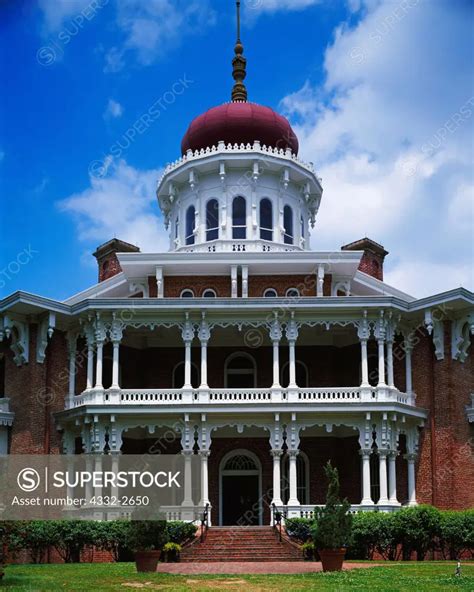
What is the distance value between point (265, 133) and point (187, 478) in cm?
1592

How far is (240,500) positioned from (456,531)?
9526 millimetres

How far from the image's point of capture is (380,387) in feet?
109

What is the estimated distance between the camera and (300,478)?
35750mm

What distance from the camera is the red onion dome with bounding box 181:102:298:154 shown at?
40.7 metres

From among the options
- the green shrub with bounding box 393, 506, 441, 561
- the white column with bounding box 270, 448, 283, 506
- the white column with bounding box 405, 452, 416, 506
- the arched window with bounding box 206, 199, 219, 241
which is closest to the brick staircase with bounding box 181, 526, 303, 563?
the white column with bounding box 270, 448, 283, 506

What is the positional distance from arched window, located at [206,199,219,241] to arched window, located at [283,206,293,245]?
9.74 ft

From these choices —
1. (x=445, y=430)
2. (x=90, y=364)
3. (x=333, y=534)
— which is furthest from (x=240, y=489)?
(x=333, y=534)

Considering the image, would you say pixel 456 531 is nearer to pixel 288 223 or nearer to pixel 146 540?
pixel 146 540

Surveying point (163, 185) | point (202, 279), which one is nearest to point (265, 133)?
point (163, 185)

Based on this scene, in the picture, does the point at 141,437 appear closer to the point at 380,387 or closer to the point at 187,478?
the point at 187,478

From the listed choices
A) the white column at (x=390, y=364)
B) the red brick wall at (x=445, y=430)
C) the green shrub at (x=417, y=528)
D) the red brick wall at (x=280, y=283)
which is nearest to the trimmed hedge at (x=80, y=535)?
the green shrub at (x=417, y=528)

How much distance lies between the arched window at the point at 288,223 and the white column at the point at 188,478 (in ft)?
37.7

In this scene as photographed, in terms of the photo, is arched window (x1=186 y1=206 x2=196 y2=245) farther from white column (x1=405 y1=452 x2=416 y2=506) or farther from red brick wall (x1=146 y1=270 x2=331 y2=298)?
white column (x1=405 y1=452 x2=416 y2=506)

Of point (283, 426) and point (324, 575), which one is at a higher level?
point (283, 426)
